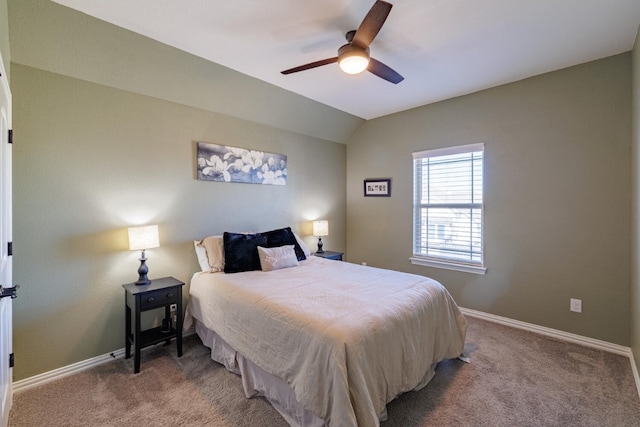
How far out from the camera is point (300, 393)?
159cm

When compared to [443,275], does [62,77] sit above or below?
above

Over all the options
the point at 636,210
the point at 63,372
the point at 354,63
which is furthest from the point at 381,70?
the point at 63,372

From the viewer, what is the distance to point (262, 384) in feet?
6.50

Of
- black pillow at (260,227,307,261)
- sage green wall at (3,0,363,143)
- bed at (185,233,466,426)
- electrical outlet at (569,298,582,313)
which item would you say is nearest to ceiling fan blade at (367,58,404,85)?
sage green wall at (3,0,363,143)

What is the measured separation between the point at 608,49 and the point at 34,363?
548 cm

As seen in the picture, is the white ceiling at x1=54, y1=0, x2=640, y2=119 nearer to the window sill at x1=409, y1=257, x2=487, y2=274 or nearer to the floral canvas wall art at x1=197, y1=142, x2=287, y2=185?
the floral canvas wall art at x1=197, y1=142, x2=287, y2=185

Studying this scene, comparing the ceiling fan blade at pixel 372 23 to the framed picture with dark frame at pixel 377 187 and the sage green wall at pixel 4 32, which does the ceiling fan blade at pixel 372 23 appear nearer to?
the sage green wall at pixel 4 32

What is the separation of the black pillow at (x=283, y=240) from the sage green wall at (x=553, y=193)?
1806 mm

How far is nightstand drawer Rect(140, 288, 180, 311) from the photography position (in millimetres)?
2357

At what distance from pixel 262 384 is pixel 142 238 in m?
1.61

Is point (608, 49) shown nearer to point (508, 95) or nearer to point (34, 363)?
point (508, 95)

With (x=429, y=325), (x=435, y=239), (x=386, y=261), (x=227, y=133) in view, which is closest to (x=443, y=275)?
(x=435, y=239)

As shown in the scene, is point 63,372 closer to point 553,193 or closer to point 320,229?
point 320,229

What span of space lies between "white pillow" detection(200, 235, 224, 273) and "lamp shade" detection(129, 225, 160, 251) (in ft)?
1.69
